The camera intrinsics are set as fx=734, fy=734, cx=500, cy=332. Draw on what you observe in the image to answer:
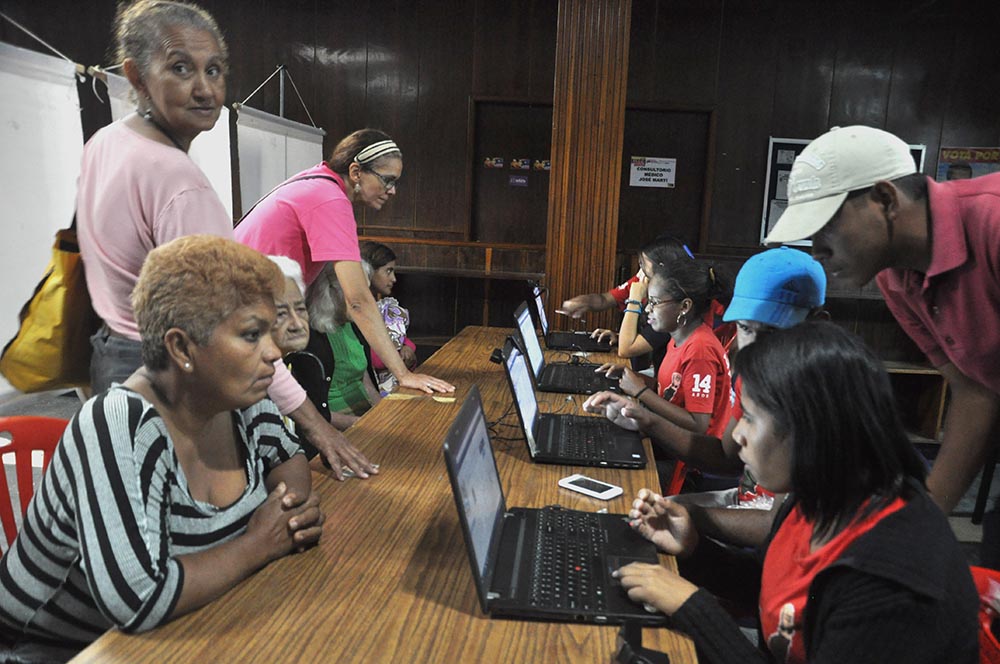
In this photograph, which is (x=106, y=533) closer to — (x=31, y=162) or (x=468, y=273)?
(x=31, y=162)

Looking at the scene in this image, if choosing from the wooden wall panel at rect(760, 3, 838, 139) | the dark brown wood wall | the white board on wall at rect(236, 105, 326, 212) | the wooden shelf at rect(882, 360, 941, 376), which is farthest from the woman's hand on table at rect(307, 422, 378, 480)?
the wooden wall panel at rect(760, 3, 838, 139)

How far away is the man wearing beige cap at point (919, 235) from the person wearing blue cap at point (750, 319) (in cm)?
33

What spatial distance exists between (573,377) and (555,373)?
81 mm

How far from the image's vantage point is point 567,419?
1996 mm

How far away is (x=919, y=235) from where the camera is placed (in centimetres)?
128

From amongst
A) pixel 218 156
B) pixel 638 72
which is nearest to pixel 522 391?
pixel 218 156

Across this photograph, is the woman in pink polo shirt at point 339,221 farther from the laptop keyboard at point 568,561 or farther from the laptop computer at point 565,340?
the laptop computer at point 565,340

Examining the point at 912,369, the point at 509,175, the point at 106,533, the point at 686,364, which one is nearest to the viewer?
the point at 106,533

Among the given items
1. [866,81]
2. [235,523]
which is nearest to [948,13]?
[866,81]

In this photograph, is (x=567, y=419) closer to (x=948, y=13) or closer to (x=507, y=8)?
(x=507, y=8)

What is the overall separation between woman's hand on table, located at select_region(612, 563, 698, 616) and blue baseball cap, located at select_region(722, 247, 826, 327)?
32.6 inches

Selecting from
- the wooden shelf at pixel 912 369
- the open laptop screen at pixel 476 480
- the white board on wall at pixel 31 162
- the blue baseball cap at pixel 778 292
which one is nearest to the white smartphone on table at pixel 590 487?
the open laptop screen at pixel 476 480

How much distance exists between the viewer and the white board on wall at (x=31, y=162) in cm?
269

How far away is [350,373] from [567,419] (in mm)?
1106
